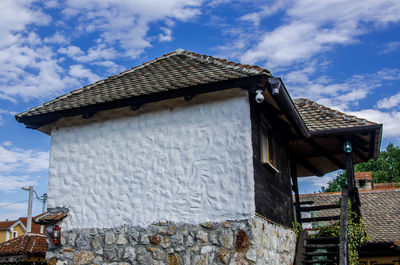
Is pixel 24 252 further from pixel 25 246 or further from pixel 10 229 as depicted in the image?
pixel 10 229

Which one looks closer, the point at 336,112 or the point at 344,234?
the point at 344,234

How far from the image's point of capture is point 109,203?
306 inches

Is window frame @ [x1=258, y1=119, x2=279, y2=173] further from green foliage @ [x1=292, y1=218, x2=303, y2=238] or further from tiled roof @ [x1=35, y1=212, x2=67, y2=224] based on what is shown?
tiled roof @ [x1=35, y1=212, x2=67, y2=224]

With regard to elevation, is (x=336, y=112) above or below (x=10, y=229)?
above

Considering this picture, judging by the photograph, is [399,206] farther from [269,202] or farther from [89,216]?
[89,216]

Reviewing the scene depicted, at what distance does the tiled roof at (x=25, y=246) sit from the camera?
1505 centimetres

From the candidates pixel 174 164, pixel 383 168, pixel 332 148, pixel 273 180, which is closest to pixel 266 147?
pixel 273 180

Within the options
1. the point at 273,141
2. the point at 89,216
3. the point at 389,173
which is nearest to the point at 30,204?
the point at 89,216

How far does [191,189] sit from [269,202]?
5.40 ft

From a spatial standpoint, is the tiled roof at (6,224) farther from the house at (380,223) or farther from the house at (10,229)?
the house at (380,223)

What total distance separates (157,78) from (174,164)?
1.88m

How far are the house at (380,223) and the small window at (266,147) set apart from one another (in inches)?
229

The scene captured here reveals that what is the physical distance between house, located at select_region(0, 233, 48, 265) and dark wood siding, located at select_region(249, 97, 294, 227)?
30.0 ft

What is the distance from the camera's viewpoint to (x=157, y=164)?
7602 millimetres
